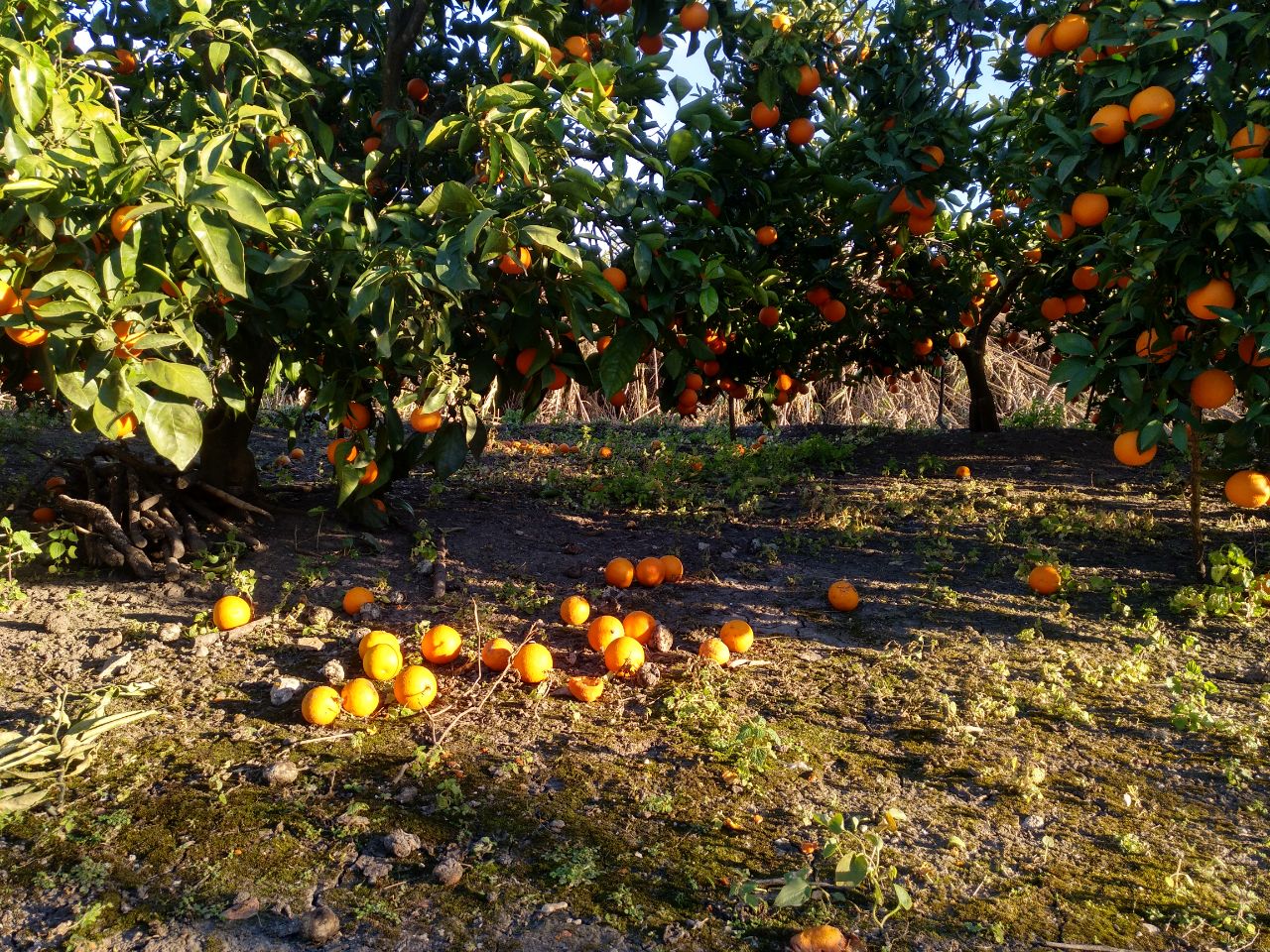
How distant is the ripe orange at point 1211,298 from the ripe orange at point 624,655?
71.4 inches

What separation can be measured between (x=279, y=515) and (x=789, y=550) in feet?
7.07

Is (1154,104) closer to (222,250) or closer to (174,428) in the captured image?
(222,250)

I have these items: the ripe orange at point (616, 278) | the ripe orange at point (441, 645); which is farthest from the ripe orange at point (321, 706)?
the ripe orange at point (616, 278)

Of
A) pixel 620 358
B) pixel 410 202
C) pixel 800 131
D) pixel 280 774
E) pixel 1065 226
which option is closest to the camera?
pixel 280 774

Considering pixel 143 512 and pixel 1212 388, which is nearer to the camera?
pixel 1212 388

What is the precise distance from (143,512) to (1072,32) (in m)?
3.58

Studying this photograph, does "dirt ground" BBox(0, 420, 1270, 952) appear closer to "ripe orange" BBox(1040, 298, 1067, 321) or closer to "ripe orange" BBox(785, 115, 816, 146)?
"ripe orange" BBox(1040, 298, 1067, 321)

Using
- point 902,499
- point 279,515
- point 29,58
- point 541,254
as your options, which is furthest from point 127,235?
point 902,499

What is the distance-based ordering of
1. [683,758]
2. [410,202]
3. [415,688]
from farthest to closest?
[410,202] < [415,688] < [683,758]

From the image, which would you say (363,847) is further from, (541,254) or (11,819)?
(541,254)

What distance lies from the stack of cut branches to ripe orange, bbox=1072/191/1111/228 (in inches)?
121

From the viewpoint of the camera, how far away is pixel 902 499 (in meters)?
4.47

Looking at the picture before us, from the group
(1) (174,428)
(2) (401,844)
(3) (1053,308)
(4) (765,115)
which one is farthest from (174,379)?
(3) (1053,308)

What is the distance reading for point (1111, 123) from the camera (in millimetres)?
2736
